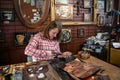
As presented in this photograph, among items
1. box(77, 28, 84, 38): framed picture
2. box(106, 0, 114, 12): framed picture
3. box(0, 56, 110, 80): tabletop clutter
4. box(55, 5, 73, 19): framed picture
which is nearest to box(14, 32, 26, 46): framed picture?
box(55, 5, 73, 19): framed picture

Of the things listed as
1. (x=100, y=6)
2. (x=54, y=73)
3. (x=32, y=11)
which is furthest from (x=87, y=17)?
(x=54, y=73)

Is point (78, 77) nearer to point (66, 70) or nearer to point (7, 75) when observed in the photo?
point (66, 70)

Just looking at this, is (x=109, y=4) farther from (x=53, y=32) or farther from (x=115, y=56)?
(x=53, y=32)

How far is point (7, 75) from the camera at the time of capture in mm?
1172

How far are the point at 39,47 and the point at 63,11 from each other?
4.44 feet

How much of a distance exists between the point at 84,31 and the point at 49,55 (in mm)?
1739

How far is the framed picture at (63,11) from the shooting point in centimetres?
303

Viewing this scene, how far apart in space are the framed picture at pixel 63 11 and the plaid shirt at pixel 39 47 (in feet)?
3.56

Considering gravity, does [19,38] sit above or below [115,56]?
above

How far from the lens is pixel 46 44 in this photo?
79.9 inches

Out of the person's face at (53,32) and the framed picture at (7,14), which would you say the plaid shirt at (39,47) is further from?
the framed picture at (7,14)

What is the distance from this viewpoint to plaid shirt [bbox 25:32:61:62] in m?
1.87

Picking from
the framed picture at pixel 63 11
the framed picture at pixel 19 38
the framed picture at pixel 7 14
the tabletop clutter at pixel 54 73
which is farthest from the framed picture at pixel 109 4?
the tabletop clutter at pixel 54 73

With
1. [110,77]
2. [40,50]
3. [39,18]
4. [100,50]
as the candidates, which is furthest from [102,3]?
[110,77]
